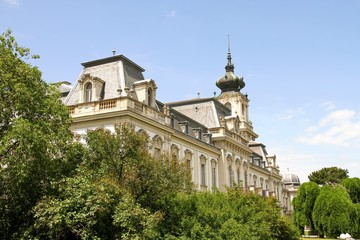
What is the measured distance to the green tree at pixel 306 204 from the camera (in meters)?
43.5

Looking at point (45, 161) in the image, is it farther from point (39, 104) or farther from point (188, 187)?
point (188, 187)

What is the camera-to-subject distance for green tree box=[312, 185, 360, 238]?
1548 inches

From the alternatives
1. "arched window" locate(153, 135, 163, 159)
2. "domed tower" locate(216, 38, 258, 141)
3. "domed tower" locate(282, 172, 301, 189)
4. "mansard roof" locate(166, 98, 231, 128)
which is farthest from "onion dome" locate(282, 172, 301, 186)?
"arched window" locate(153, 135, 163, 159)

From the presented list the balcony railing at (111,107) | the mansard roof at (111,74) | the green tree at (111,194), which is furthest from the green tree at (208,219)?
the mansard roof at (111,74)

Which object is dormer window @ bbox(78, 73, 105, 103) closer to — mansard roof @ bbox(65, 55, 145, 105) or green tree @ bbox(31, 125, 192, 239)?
mansard roof @ bbox(65, 55, 145, 105)

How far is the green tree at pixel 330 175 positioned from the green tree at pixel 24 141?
74164 mm

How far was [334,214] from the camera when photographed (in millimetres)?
39750

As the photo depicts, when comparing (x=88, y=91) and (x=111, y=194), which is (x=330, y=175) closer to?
(x=88, y=91)

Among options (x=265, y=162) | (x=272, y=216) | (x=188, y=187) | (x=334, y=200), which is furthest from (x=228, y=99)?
(x=188, y=187)

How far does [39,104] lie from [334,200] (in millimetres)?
30581

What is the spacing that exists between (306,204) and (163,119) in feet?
63.3

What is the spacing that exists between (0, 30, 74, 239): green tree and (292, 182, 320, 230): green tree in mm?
30885

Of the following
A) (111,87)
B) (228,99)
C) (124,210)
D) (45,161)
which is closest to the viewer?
(124,210)

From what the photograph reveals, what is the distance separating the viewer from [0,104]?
16859 mm
